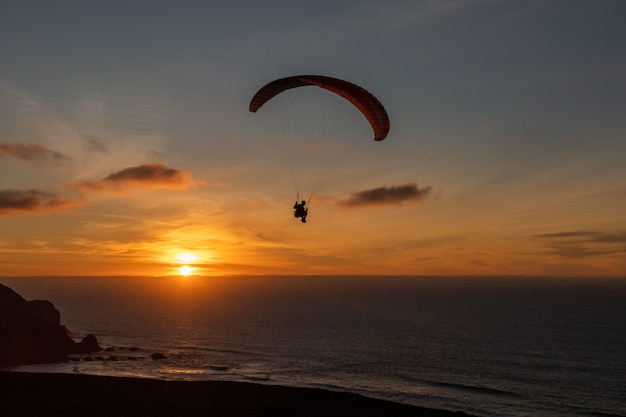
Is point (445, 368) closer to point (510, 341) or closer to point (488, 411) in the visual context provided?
point (488, 411)

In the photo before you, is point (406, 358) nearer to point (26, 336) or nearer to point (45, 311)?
point (26, 336)

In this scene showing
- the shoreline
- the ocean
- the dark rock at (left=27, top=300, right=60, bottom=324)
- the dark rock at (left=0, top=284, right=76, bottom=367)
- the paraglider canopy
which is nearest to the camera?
the paraglider canopy

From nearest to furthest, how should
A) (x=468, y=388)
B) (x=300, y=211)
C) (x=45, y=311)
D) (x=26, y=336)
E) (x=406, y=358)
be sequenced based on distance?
(x=300, y=211)
(x=468, y=388)
(x=26, y=336)
(x=406, y=358)
(x=45, y=311)

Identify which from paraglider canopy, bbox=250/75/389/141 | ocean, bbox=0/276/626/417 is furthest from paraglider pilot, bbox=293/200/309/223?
ocean, bbox=0/276/626/417

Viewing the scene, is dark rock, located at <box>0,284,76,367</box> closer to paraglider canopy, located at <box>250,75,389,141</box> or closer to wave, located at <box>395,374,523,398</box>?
wave, located at <box>395,374,523,398</box>

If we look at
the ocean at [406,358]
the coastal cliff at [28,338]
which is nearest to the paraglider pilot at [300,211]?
the ocean at [406,358]

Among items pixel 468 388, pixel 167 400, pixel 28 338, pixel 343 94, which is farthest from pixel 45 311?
pixel 343 94

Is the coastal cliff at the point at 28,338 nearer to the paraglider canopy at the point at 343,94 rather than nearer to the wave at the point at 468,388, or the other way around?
the wave at the point at 468,388
